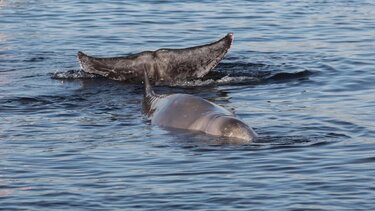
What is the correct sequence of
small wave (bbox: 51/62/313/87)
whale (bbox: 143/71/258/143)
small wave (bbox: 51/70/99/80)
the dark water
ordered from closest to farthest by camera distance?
1. the dark water
2. whale (bbox: 143/71/258/143)
3. small wave (bbox: 51/62/313/87)
4. small wave (bbox: 51/70/99/80)

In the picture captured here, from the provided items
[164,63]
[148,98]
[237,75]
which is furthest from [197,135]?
[237,75]

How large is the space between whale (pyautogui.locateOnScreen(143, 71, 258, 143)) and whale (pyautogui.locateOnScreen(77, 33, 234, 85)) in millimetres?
2080

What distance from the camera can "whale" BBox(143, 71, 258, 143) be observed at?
12352mm

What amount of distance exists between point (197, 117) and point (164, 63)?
3.52 m

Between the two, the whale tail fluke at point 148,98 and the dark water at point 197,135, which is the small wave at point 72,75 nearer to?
the dark water at point 197,135

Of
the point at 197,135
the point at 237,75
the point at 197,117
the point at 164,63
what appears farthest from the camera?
the point at 237,75

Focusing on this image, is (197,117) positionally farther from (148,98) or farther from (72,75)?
(72,75)

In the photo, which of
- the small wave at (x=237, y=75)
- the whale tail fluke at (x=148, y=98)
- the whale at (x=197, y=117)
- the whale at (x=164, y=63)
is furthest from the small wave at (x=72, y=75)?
the whale at (x=197, y=117)

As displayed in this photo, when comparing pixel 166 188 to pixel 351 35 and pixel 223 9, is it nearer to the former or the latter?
pixel 351 35

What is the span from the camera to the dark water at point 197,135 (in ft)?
34.4

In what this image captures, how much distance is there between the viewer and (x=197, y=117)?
1294 cm

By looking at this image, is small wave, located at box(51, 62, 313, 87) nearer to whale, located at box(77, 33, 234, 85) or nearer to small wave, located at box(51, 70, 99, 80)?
small wave, located at box(51, 70, 99, 80)

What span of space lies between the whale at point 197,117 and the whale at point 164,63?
2080 millimetres

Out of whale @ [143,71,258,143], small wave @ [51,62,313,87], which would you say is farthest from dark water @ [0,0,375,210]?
whale @ [143,71,258,143]
